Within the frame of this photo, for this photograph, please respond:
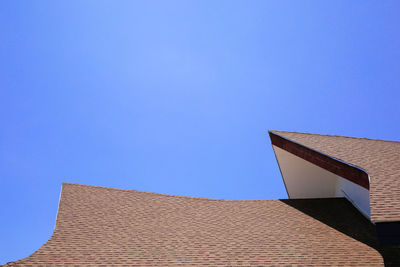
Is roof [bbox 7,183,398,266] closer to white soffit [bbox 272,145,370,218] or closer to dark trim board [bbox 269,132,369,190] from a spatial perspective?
white soffit [bbox 272,145,370,218]

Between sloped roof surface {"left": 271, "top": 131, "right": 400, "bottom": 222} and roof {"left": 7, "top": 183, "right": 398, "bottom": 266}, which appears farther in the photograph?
roof {"left": 7, "top": 183, "right": 398, "bottom": 266}

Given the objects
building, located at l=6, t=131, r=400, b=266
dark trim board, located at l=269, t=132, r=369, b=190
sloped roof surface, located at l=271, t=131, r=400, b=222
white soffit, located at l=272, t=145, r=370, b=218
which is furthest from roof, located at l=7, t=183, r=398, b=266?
dark trim board, located at l=269, t=132, r=369, b=190

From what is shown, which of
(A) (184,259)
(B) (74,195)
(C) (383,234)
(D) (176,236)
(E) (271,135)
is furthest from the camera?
(E) (271,135)

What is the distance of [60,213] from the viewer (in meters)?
9.45

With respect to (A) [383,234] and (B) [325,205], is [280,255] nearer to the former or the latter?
(A) [383,234]

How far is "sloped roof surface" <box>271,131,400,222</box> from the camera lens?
6.55m

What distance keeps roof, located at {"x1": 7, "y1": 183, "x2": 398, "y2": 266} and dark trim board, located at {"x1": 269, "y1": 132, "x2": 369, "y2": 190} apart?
1.60 meters

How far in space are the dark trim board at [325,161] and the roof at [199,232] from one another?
160cm

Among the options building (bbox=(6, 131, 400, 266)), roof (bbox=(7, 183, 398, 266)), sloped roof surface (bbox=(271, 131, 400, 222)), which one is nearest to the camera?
sloped roof surface (bbox=(271, 131, 400, 222))

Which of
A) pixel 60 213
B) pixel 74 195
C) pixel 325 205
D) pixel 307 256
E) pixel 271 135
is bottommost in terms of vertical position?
pixel 307 256

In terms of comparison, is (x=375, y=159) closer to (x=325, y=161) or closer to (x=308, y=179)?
(x=325, y=161)

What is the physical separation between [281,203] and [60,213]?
750 cm

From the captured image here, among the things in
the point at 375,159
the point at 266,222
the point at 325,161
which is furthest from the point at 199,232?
the point at 375,159

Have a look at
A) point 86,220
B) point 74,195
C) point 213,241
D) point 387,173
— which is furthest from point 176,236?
point 387,173
